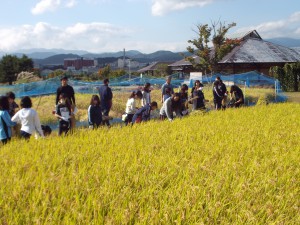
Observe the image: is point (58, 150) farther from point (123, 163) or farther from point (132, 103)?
point (132, 103)

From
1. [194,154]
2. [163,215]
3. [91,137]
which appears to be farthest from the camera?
[91,137]

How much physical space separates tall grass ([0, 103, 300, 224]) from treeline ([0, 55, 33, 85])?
48.1 m

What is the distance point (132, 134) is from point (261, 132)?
7.15 feet

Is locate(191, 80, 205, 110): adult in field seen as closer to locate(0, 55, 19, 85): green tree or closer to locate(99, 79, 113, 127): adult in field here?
locate(99, 79, 113, 127): adult in field

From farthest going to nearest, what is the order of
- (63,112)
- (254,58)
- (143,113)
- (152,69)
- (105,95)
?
(152,69) < (254,58) < (105,95) < (143,113) < (63,112)

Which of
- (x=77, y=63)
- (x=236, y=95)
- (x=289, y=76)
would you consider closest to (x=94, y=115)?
(x=236, y=95)

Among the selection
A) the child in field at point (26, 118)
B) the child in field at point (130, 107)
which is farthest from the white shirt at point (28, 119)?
the child in field at point (130, 107)

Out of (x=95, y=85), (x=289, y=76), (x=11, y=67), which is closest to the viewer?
(x=95, y=85)

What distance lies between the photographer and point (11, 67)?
51.2 metres

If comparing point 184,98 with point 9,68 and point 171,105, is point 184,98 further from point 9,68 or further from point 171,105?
point 9,68

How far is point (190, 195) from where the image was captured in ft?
9.01

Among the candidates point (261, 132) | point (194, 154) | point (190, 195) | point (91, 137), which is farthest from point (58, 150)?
point (261, 132)

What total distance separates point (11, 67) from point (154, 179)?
52829 mm

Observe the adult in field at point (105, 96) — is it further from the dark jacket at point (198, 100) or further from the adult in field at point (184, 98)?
the dark jacket at point (198, 100)
